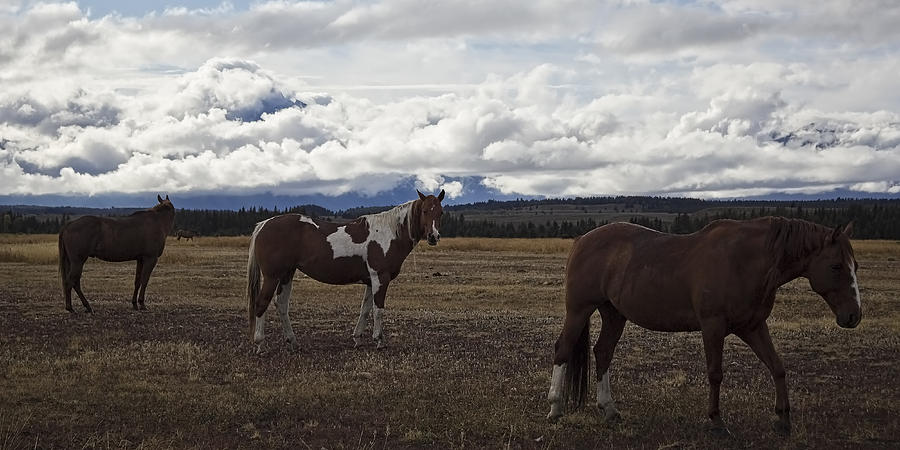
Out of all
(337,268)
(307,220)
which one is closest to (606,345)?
(337,268)

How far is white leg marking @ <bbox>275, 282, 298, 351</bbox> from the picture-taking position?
1266cm

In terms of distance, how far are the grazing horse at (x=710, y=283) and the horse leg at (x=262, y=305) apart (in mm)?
5763

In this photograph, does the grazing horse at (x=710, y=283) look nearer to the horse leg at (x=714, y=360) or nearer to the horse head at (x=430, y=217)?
the horse leg at (x=714, y=360)

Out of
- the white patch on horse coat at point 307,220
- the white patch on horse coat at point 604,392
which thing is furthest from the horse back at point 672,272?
the white patch on horse coat at point 307,220

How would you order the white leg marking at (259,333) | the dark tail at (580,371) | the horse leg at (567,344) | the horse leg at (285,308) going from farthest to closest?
the horse leg at (285,308) → the white leg marking at (259,333) → the dark tail at (580,371) → the horse leg at (567,344)

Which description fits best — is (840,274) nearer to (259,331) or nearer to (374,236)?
(374,236)

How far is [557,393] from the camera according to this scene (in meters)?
8.16

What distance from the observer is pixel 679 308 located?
770 cm

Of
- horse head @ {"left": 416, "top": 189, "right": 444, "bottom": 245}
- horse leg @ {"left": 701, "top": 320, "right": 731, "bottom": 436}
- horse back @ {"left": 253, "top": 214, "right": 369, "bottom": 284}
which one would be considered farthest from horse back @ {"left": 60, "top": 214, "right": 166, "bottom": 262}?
horse leg @ {"left": 701, "top": 320, "right": 731, "bottom": 436}

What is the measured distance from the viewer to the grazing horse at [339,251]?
12.7 m

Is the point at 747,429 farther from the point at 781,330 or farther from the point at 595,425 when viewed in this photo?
the point at 781,330

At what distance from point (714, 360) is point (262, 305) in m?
7.49

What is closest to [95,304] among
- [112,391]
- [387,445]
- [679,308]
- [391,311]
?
[391,311]

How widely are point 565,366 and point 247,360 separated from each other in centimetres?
517
